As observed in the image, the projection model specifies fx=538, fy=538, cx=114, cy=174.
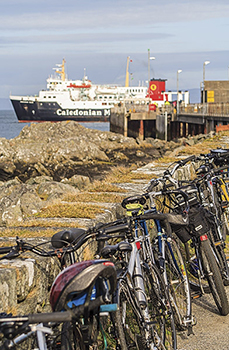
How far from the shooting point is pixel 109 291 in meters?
2.45

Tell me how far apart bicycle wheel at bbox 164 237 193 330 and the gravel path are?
0.14 meters

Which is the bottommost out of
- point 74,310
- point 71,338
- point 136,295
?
point 136,295

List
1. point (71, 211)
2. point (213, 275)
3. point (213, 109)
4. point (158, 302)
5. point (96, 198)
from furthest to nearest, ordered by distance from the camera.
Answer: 1. point (213, 109)
2. point (96, 198)
3. point (71, 211)
4. point (213, 275)
5. point (158, 302)

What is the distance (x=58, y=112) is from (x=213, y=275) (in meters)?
93.0

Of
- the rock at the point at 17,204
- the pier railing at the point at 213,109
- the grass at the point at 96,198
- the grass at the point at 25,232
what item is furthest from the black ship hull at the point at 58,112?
the grass at the point at 25,232

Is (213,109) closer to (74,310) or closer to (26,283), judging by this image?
(26,283)

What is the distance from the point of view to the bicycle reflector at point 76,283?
226cm

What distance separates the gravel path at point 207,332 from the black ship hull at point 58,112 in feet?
301

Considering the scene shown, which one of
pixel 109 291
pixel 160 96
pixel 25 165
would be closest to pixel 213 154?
pixel 109 291

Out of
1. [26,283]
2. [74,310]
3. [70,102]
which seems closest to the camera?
[74,310]

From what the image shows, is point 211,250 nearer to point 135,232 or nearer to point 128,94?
point 135,232

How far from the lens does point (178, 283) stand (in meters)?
4.38

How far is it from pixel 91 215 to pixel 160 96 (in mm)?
87127

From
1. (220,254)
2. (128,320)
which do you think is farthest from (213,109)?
(128,320)
